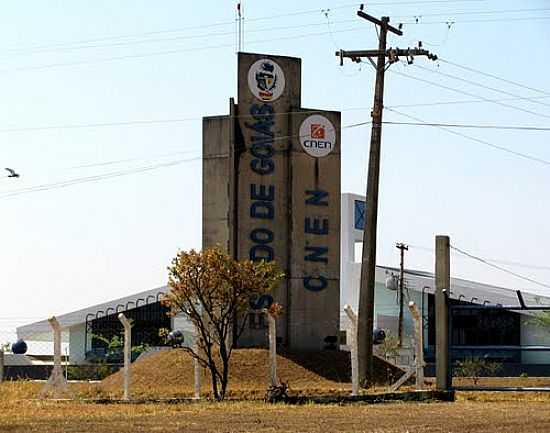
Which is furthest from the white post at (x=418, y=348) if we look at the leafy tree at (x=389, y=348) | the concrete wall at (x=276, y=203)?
the leafy tree at (x=389, y=348)

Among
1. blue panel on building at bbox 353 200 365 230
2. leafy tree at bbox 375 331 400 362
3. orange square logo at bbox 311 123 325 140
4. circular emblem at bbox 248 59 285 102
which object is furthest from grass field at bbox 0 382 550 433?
blue panel on building at bbox 353 200 365 230

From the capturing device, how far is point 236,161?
35719mm

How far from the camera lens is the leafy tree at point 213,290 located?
2688cm

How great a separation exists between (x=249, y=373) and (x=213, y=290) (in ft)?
20.2

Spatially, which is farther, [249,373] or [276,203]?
[276,203]

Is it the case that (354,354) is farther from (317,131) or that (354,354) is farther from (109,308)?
(109,308)

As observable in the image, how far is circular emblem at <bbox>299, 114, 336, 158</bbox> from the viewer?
120 ft

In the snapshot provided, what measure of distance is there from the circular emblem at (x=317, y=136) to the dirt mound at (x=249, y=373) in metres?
6.13

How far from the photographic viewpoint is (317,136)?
36.6 metres

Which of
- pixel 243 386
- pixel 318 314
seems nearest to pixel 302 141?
pixel 318 314

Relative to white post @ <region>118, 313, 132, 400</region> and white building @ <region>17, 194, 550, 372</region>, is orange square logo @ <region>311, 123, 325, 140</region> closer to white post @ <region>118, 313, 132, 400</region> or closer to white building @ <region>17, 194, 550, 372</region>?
white post @ <region>118, 313, 132, 400</region>

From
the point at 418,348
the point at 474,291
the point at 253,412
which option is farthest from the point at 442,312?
the point at 474,291

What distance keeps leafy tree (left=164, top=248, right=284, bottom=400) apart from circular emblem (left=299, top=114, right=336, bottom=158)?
923 centimetres

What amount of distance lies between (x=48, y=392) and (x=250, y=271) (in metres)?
5.30
